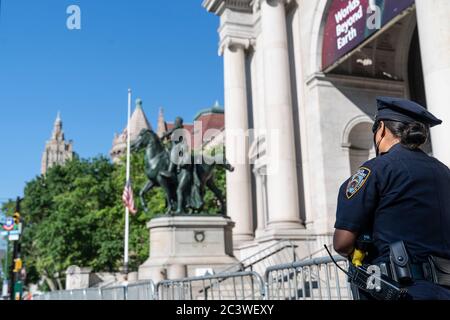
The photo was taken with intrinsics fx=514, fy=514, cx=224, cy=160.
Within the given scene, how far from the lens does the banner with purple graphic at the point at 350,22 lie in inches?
673

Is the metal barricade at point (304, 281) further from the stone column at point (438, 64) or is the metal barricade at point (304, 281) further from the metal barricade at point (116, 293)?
the stone column at point (438, 64)

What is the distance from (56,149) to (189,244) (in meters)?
136

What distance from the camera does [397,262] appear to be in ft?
7.97

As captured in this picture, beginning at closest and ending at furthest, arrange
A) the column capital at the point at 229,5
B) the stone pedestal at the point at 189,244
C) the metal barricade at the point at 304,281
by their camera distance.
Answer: the metal barricade at the point at 304,281 → the stone pedestal at the point at 189,244 → the column capital at the point at 229,5

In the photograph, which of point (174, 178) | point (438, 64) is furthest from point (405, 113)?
point (174, 178)

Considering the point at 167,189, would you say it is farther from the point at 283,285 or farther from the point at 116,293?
the point at 283,285

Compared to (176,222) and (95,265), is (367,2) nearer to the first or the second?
(176,222)

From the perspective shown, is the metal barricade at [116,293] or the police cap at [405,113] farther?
the metal barricade at [116,293]

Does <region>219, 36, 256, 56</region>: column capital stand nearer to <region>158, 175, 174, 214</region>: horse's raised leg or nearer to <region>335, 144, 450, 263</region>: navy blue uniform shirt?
<region>158, 175, 174, 214</region>: horse's raised leg

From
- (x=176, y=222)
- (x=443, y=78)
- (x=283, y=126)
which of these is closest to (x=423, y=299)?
(x=443, y=78)

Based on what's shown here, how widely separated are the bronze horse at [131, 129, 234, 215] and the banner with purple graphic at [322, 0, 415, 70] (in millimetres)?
7339

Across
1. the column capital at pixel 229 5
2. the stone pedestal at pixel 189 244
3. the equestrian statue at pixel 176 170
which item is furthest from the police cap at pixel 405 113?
the column capital at pixel 229 5

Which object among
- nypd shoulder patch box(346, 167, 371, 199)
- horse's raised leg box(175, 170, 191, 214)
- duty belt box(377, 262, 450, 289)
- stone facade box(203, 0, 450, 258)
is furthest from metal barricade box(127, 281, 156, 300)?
stone facade box(203, 0, 450, 258)
